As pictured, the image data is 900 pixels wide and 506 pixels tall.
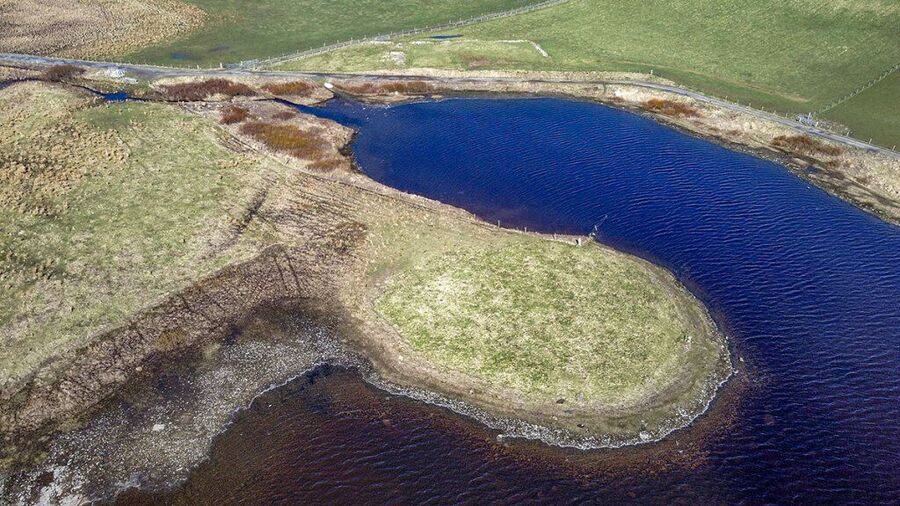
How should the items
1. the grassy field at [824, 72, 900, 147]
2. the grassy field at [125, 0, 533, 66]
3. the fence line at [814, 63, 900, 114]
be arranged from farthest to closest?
the grassy field at [125, 0, 533, 66], the fence line at [814, 63, 900, 114], the grassy field at [824, 72, 900, 147]

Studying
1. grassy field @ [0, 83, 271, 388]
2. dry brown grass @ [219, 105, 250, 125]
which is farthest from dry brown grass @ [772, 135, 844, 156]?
dry brown grass @ [219, 105, 250, 125]

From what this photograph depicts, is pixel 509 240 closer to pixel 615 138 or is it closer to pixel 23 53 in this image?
pixel 615 138

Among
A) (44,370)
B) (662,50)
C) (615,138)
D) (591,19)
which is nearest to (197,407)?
(44,370)

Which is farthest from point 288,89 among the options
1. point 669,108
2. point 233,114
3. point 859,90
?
point 859,90

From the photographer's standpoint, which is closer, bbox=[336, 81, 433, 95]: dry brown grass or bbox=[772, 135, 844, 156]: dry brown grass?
bbox=[772, 135, 844, 156]: dry brown grass

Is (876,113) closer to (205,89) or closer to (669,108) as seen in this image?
(669,108)

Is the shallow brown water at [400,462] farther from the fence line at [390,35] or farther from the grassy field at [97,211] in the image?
the fence line at [390,35]

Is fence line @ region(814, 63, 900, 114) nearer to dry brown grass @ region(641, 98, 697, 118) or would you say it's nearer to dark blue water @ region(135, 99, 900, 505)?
dry brown grass @ region(641, 98, 697, 118)
